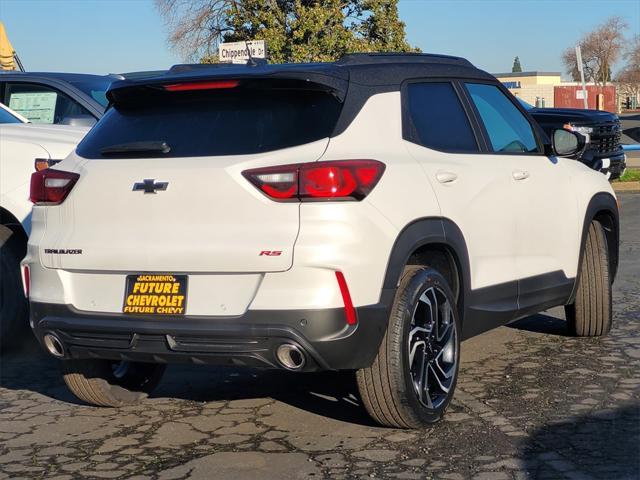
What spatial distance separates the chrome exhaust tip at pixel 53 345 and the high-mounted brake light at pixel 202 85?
126cm

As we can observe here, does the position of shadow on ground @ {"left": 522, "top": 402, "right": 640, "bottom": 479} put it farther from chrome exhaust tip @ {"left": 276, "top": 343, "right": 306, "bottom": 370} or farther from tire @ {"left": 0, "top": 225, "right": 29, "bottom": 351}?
tire @ {"left": 0, "top": 225, "right": 29, "bottom": 351}

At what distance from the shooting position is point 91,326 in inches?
194

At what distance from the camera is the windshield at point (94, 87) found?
387 inches

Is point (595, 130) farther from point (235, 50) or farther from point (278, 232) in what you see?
point (278, 232)

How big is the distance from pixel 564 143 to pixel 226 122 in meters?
2.54

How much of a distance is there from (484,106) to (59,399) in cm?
287

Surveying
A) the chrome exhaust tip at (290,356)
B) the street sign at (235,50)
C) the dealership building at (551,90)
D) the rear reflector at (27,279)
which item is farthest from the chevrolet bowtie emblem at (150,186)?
the dealership building at (551,90)

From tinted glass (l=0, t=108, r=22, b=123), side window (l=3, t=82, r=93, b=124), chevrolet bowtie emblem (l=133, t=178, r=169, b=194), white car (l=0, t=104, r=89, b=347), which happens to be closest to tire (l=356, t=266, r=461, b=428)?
chevrolet bowtie emblem (l=133, t=178, r=169, b=194)

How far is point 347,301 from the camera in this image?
4.60 m

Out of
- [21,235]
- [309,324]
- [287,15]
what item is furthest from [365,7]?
[309,324]

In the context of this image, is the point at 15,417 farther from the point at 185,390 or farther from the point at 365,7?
the point at 365,7

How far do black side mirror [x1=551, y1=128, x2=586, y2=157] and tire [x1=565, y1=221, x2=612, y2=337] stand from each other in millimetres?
597

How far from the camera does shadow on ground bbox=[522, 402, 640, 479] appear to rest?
448cm

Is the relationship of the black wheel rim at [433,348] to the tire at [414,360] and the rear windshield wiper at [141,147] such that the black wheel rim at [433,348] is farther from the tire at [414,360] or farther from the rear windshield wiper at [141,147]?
the rear windshield wiper at [141,147]
